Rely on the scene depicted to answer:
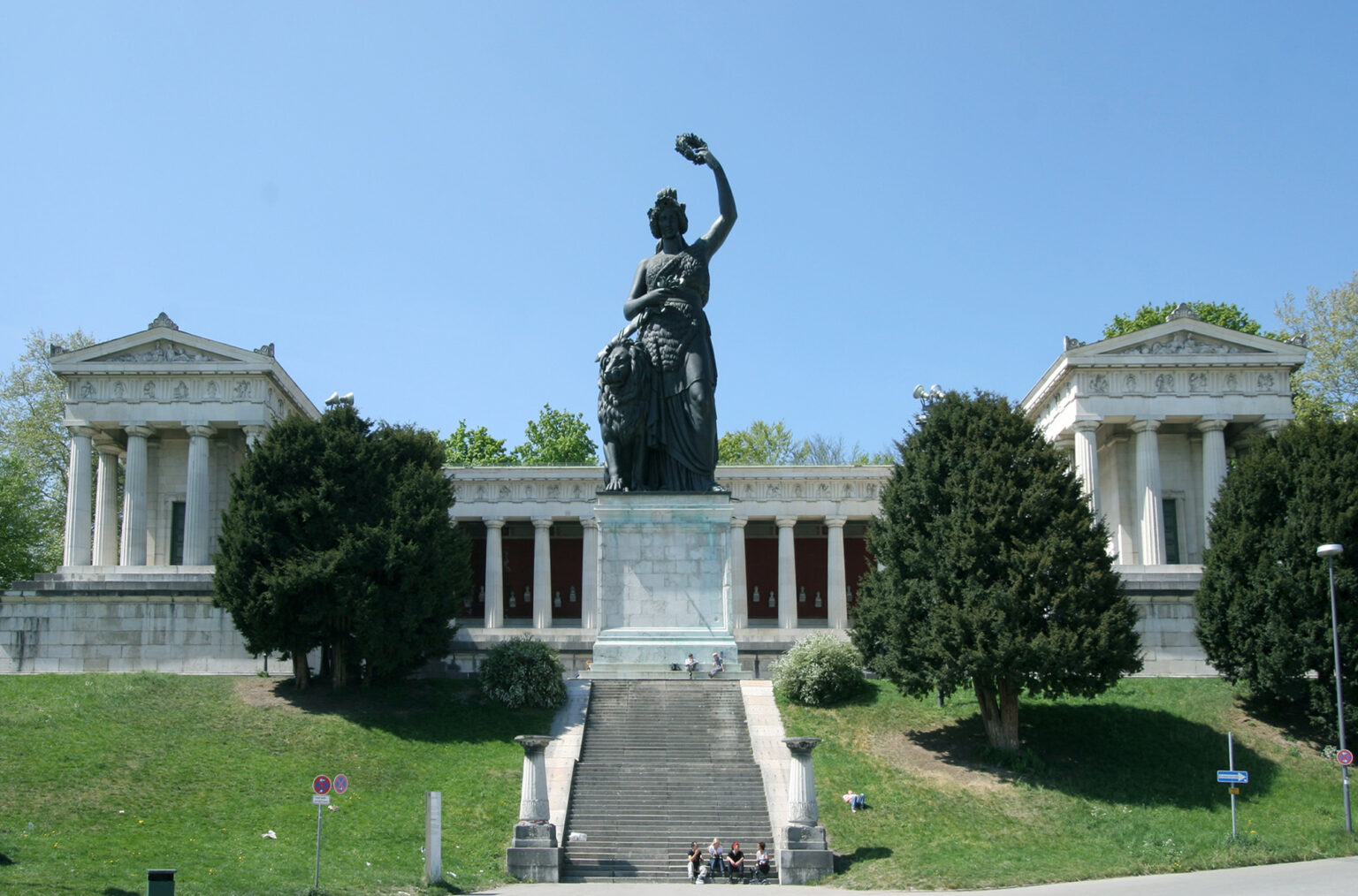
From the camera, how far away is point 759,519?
2394 inches

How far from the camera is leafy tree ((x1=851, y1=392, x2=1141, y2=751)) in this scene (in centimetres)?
2864

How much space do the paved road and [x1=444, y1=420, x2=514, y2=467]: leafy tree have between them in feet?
177

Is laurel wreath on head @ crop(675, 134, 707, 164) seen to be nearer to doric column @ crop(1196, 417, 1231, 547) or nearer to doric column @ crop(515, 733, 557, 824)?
doric column @ crop(515, 733, 557, 824)

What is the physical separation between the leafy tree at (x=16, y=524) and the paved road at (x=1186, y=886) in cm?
3936

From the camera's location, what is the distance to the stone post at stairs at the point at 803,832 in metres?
22.8

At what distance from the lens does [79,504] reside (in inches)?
2115

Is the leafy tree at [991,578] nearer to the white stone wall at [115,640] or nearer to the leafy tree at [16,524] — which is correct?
the white stone wall at [115,640]

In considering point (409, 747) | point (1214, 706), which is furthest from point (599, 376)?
point (1214, 706)

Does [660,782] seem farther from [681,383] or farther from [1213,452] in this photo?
[1213,452]

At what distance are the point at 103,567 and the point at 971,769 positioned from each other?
38688 mm

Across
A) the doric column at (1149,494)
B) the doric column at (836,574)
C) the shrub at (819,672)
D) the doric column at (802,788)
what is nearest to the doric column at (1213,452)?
the doric column at (1149,494)

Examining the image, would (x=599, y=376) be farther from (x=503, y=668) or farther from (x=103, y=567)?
(x=103, y=567)

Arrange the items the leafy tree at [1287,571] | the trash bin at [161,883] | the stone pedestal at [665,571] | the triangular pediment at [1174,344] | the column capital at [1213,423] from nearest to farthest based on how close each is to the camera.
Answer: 1. the trash bin at [161,883]
2. the leafy tree at [1287,571]
3. the stone pedestal at [665,571]
4. the triangular pediment at [1174,344]
5. the column capital at [1213,423]

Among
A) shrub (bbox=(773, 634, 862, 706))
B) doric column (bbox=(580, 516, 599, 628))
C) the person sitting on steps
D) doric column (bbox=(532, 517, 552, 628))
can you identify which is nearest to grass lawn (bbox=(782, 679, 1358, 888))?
shrub (bbox=(773, 634, 862, 706))
